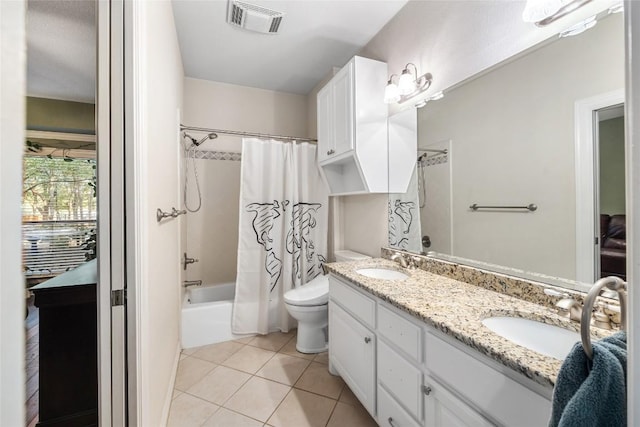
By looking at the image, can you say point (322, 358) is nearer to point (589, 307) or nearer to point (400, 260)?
point (400, 260)

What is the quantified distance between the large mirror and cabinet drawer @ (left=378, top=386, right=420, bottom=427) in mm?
795

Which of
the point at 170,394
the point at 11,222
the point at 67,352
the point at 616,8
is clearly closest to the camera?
the point at 11,222

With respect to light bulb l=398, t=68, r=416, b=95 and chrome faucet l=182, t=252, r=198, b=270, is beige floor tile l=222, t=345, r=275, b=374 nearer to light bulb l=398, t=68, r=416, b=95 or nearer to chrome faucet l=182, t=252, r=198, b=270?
chrome faucet l=182, t=252, r=198, b=270

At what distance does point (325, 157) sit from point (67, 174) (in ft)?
8.36

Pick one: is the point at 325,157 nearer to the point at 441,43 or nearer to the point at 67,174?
the point at 441,43

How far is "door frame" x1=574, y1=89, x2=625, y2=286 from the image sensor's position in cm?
100

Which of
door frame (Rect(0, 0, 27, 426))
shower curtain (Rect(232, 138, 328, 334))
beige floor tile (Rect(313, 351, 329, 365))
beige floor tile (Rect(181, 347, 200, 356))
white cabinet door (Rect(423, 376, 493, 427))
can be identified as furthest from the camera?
shower curtain (Rect(232, 138, 328, 334))

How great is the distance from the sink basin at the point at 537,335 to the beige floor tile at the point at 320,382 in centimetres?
115

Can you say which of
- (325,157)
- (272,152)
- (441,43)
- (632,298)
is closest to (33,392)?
(272,152)

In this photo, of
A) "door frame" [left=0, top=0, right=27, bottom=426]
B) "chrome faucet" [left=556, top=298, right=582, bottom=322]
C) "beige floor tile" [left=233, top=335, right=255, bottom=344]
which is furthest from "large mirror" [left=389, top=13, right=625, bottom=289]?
"beige floor tile" [left=233, top=335, right=255, bottom=344]

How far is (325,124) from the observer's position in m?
2.42

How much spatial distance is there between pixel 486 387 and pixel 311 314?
146cm

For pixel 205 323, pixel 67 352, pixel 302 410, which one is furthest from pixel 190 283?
pixel 302 410

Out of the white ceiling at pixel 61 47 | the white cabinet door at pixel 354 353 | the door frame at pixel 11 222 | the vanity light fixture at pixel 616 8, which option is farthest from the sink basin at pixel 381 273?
the white ceiling at pixel 61 47
